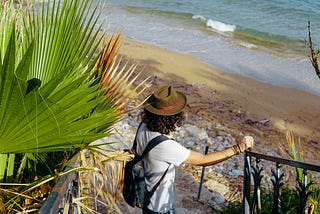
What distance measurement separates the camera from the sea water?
14.4 metres

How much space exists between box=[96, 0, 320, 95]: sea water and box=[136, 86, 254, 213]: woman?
Answer: 9610 mm

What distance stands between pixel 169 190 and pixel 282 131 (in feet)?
22.5

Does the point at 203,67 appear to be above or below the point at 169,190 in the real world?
below

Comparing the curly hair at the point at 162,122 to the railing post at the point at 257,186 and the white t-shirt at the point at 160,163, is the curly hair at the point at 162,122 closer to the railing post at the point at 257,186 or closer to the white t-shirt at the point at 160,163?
the white t-shirt at the point at 160,163

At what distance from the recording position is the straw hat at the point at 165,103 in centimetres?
350

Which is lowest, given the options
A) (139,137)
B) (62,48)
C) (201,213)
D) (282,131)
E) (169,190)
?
(282,131)

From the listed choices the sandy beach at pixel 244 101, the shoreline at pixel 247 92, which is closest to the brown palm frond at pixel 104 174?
the sandy beach at pixel 244 101

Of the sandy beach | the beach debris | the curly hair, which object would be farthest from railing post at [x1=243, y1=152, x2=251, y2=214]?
the beach debris

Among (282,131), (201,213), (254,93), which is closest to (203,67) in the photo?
(254,93)

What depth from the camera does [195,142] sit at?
8625mm

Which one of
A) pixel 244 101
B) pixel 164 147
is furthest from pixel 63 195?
pixel 244 101

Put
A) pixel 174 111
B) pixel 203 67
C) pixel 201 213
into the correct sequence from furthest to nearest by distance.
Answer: pixel 203 67 → pixel 201 213 → pixel 174 111

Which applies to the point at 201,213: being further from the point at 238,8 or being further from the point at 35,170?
the point at 238,8

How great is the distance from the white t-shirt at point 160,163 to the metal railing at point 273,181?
454mm
